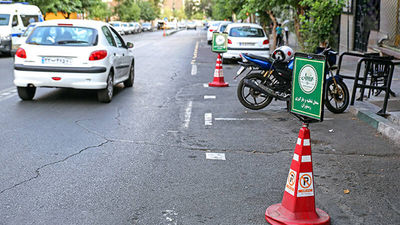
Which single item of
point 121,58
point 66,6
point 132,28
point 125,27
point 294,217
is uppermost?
point 66,6

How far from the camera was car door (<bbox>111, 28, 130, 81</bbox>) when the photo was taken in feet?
38.0

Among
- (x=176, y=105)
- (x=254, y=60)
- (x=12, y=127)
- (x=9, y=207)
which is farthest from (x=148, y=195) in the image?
(x=176, y=105)

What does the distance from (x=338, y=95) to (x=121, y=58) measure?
4.82m

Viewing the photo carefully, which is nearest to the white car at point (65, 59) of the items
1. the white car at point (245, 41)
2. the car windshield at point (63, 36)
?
the car windshield at point (63, 36)

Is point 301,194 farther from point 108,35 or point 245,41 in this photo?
point 245,41

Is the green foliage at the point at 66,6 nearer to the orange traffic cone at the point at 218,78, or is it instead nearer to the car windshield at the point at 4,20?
the car windshield at the point at 4,20

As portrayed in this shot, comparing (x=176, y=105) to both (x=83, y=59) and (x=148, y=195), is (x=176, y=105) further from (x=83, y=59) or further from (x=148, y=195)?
(x=148, y=195)

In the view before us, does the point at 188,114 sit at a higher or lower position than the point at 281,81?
lower

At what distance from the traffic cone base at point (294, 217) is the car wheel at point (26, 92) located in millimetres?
7479

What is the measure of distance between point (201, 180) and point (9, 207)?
74.5 inches

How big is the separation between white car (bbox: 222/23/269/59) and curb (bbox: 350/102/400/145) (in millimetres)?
10782

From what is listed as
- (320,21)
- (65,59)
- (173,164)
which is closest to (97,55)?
(65,59)

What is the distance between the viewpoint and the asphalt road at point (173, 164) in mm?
4559

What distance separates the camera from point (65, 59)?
392 inches
